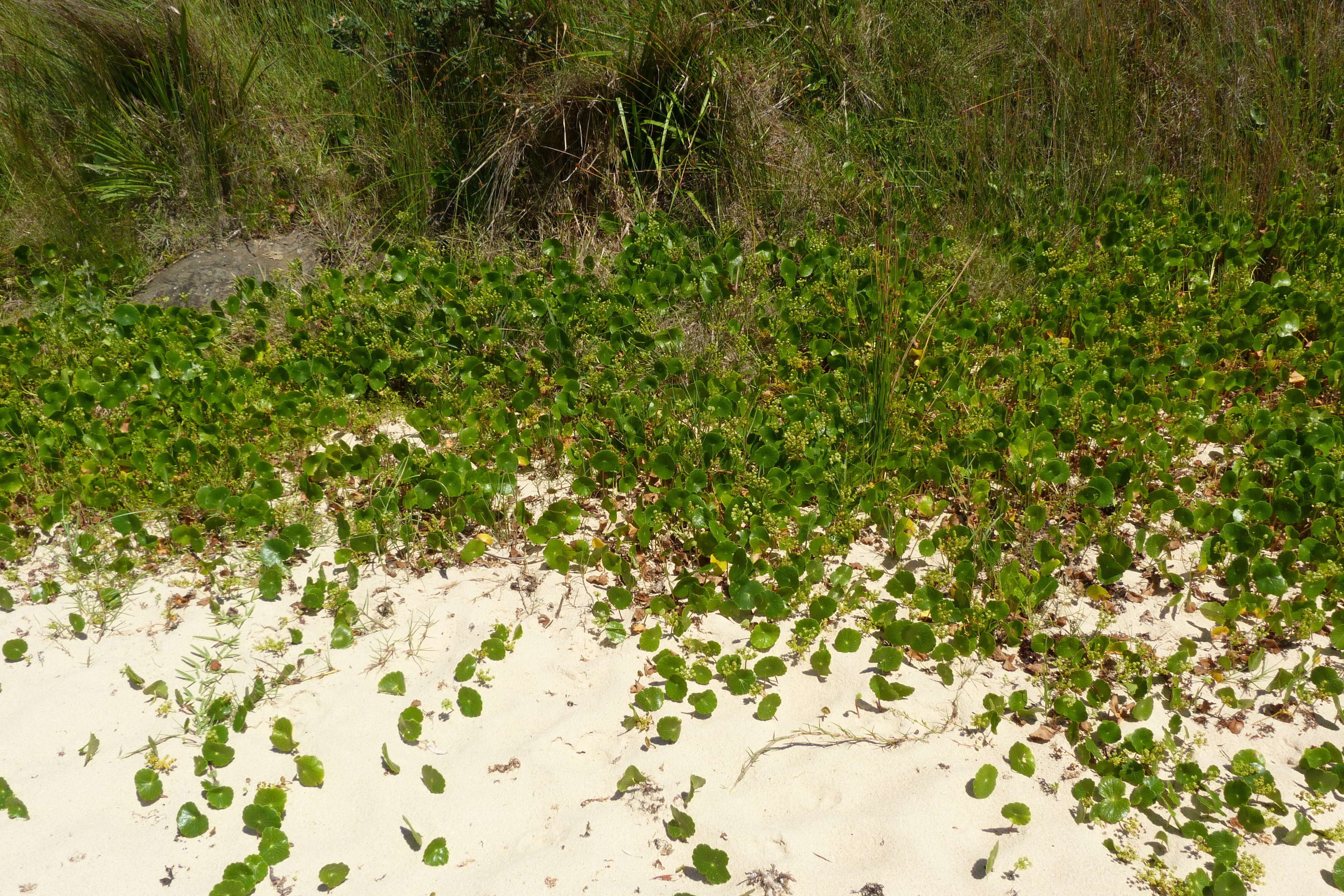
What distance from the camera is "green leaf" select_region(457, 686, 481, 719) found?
232cm

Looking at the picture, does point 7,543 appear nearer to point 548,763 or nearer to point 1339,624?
point 548,763

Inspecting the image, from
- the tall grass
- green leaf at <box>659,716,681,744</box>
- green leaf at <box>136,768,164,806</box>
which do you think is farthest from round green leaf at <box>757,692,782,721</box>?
the tall grass

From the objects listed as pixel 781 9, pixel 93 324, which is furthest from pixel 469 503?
pixel 781 9

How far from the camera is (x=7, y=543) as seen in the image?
283cm

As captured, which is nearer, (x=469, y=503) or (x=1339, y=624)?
(x=1339, y=624)

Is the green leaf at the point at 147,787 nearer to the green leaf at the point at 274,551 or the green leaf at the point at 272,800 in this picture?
the green leaf at the point at 272,800

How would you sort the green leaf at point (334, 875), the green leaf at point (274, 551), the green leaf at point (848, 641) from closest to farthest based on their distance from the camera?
the green leaf at point (334, 875) < the green leaf at point (848, 641) < the green leaf at point (274, 551)

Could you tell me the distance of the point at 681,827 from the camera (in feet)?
6.62

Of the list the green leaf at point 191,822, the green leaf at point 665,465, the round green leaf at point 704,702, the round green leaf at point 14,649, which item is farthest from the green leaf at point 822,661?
the round green leaf at point 14,649

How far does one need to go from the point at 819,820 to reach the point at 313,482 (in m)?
2.03

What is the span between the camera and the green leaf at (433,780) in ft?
7.02

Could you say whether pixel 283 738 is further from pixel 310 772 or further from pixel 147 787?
pixel 147 787

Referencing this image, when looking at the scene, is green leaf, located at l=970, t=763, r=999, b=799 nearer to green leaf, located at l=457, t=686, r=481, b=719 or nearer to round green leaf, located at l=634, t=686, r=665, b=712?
round green leaf, located at l=634, t=686, r=665, b=712

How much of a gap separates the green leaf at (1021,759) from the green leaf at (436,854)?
136cm
